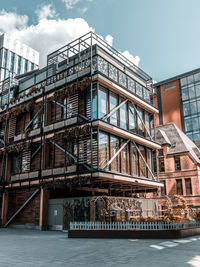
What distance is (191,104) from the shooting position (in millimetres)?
64438

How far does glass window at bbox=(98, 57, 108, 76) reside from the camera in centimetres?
2700

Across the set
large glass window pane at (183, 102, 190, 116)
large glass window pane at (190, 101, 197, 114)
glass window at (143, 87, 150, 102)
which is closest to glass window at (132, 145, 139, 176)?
glass window at (143, 87, 150, 102)

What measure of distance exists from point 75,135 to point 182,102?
47.4m

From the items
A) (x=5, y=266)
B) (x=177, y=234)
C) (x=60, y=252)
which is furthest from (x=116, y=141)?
(x=5, y=266)

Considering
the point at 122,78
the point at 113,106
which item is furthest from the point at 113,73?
the point at 113,106

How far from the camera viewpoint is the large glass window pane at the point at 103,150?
24281mm

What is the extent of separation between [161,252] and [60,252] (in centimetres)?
405

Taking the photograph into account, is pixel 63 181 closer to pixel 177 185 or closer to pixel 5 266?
pixel 5 266

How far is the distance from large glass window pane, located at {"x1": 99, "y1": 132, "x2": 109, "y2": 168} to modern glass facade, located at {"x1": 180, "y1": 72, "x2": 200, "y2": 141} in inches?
1703

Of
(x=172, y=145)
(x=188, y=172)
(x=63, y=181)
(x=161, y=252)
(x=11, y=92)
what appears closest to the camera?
(x=161, y=252)

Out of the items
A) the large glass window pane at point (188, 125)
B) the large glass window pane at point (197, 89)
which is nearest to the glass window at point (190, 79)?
the large glass window pane at point (197, 89)

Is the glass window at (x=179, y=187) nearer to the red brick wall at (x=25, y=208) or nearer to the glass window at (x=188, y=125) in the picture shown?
the red brick wall at (x=25, y=208)

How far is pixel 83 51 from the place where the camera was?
95.9ft

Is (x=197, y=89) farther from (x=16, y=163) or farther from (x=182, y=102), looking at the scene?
(x=16, y=163)
